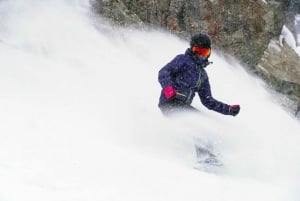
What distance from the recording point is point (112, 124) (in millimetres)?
6879

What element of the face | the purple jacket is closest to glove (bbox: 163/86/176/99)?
the purple jacket

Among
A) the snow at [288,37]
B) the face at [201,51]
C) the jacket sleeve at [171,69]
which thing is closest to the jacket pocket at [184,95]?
the jacket sleeve at [171,69]

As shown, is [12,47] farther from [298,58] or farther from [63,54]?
[298,58]

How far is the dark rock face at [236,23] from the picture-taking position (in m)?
11.4

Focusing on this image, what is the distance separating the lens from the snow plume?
14.6 feet

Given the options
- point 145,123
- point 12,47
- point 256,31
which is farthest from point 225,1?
point 145,123

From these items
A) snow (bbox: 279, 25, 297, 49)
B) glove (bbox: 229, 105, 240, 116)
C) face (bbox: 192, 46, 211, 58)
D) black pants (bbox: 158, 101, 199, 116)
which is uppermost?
face (bbox: 192, 46, 211, 58)

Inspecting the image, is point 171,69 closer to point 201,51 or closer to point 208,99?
point 201,51

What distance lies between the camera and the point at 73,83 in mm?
8633

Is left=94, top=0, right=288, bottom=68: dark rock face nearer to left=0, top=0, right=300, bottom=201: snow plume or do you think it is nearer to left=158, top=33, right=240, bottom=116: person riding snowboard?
left=0, top=0, right=300, bottom=201: snow plume

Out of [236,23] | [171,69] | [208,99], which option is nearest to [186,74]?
[171,69]

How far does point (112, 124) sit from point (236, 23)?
5.87 meters

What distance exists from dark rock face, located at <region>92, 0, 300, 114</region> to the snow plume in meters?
0.35

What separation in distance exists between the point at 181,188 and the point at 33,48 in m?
5.37
